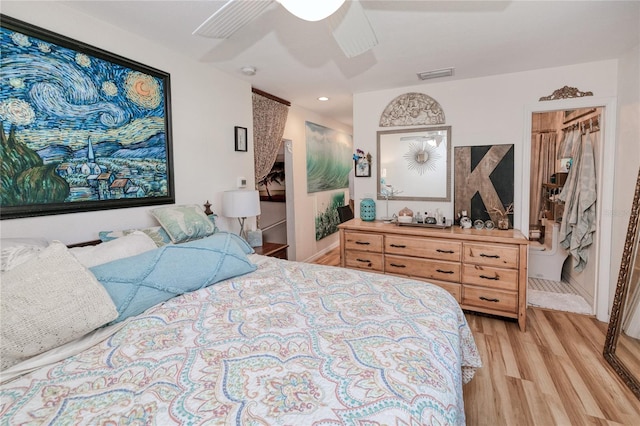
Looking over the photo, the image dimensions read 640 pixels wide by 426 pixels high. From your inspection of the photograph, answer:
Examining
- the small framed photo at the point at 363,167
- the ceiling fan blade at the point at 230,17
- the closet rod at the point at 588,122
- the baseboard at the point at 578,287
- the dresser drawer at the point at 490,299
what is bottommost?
the baseboard at the point at 578,287

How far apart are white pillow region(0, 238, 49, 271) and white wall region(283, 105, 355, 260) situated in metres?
3.05

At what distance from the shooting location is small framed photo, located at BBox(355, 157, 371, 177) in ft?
12.3

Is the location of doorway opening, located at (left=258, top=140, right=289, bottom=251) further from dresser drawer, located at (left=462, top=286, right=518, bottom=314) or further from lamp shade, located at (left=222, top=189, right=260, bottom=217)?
dresser drawer, located at (left=462, top=286, right=518, bottom=314)

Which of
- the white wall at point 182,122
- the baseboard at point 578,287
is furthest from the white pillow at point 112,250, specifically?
the baseboard at point 578,287

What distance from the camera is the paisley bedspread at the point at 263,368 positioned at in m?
0.82

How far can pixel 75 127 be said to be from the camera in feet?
6.14

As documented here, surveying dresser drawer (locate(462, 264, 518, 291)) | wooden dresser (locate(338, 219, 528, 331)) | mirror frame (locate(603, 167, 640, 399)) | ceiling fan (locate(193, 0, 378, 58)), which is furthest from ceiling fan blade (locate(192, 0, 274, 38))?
mirror frame (locate(603, 167, 640, 399))

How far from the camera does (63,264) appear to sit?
123cm

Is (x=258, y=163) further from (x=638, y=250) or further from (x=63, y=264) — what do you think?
(x=638, y=250)

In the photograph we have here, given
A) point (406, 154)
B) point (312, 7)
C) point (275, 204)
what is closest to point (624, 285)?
point (406, 154)

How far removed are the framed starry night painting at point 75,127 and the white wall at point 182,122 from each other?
8 cm

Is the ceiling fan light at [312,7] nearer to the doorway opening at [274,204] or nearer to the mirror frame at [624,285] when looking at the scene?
the mirror frame at [624,285]

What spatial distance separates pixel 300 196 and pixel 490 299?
9.06 ft

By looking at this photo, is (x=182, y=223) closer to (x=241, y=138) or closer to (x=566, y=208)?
(x=241, y=138)
